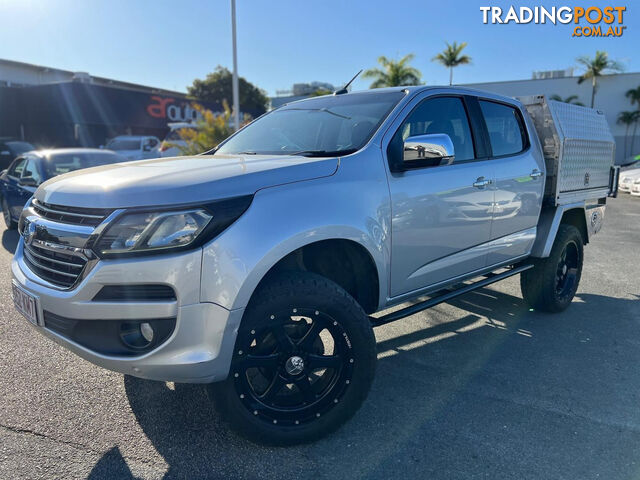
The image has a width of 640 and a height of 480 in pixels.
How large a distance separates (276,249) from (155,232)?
1.76 ft

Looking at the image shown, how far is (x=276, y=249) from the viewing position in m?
2.26

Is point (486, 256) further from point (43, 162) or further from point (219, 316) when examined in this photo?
point (43, 162)

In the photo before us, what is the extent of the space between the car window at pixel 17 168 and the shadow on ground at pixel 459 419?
7.04m

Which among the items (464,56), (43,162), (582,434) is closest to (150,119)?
(43,162)

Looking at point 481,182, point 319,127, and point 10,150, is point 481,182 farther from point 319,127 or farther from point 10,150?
point 10,150

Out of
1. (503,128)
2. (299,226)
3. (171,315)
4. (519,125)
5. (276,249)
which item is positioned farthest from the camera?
(519,125)

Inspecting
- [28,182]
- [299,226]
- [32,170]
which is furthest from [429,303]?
[32,170]

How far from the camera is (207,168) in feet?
8.27

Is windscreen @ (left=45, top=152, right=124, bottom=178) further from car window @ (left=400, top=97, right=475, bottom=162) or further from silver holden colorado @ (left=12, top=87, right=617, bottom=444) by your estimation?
car window @ (left=400, top=97, right=475, bottom=162)

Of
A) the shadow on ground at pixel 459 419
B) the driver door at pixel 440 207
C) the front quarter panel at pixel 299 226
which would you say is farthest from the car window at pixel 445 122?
the shadow on ground at pixel 459 419

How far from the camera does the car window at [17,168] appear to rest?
8.62 m

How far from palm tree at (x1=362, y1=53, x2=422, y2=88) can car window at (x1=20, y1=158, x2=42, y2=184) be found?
78.8ft

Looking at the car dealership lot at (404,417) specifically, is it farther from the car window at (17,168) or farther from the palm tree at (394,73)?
the palm tree at (394,73)

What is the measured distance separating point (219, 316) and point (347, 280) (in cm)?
105
